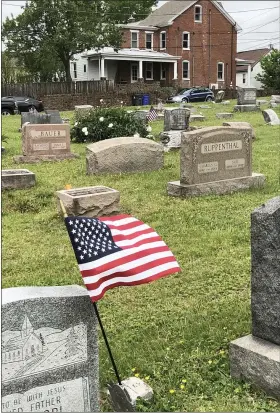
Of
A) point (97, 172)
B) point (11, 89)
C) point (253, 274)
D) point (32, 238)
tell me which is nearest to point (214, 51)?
point (11, 89)

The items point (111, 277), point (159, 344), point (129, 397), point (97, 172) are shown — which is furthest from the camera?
point (97, 172)

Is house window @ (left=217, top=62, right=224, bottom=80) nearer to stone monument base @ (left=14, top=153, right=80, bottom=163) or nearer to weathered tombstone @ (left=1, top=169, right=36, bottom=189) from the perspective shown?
stone monument base @ (left=14, top=153, right=80, bottom=163)

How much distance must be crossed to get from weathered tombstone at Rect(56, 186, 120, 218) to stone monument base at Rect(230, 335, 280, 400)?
4.50 meters

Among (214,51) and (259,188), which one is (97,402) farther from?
(214,51)

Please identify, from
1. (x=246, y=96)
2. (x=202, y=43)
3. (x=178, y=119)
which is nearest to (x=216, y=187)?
(x=178, y=119)

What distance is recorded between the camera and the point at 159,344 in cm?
443

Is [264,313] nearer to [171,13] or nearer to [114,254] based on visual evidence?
[114,254]

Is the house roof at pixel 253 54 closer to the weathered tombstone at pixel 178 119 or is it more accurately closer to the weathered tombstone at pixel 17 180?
the weathered tombstone at pixel 178 119

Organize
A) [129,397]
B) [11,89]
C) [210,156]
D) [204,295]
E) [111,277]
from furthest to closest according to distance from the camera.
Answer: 1. [11,89]
2. [210,156]
3. [204,295]
4. [129,397]
5. [111,277]

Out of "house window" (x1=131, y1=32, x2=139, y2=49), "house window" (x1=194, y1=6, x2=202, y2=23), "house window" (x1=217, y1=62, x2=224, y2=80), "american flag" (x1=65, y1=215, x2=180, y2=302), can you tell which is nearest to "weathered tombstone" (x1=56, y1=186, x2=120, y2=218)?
"american flag" (x1=65, y1=215, x2=180, y2=302)

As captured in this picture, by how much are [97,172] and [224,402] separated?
27.6 ft

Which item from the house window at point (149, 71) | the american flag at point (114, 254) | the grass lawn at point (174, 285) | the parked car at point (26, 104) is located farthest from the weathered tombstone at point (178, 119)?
the house window at point (149, 71)

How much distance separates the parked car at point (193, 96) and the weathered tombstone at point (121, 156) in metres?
26.6

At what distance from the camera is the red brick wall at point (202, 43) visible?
161 feet
